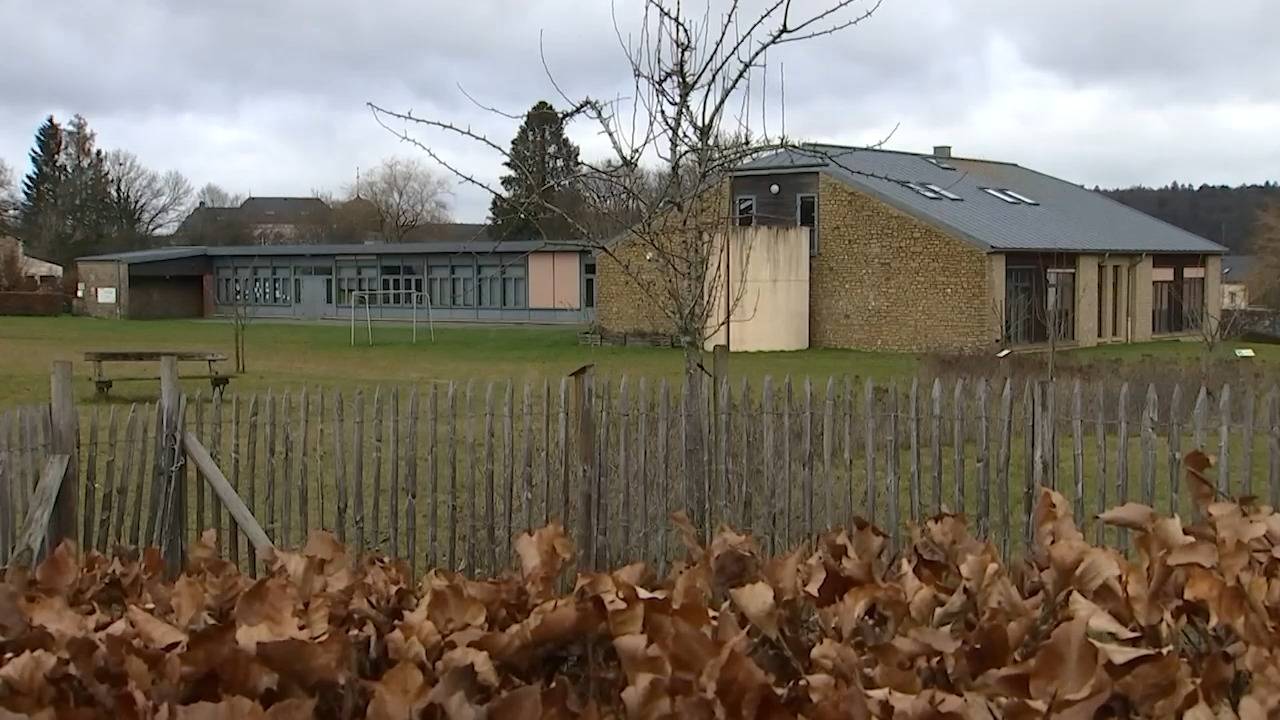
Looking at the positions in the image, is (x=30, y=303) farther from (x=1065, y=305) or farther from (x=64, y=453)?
(x=64, y=453)

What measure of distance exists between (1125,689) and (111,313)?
6161cm

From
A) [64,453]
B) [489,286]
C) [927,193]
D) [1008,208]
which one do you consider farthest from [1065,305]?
[64,453]

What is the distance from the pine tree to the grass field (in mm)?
32078

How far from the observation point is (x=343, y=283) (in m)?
58.4

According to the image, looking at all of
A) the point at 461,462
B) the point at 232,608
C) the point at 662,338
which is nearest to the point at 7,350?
the point at 662,338

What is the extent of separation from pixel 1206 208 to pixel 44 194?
68923 millimetres

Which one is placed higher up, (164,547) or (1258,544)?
(1258,544)

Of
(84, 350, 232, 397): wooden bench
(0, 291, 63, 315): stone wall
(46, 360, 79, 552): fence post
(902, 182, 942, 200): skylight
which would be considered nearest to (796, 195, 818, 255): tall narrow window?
(902, 182, 942, 200): skylight

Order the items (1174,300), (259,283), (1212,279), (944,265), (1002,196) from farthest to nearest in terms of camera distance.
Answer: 1. (259,283)
2. (1212,279)
3. (1174,300)
4. (1002,196)
5. (944,265)

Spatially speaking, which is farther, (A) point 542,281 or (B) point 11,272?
(B) point 11,272

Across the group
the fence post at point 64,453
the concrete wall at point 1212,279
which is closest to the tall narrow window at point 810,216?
the concrete wall at point 1212,279

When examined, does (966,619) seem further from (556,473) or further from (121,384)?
(121,384)

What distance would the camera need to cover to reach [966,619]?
113 inches

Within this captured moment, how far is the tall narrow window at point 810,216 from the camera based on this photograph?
120 ft
